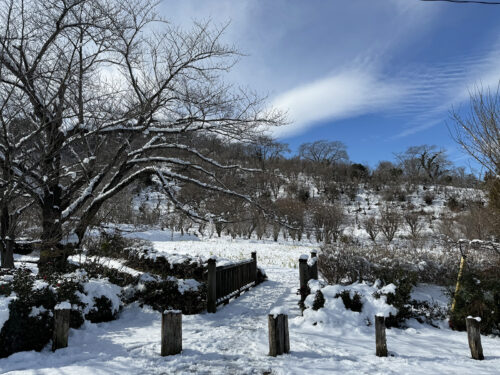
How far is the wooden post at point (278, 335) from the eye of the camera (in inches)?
167

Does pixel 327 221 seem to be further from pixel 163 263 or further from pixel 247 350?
pixel 247 350

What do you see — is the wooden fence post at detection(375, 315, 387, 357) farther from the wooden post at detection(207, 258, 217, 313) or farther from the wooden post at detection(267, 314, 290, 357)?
the wooden post at detection(207, 258, 217, 313)

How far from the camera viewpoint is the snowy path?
3.88 meters

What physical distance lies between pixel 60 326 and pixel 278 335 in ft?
10.2

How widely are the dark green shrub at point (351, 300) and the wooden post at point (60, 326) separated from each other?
4.74 m

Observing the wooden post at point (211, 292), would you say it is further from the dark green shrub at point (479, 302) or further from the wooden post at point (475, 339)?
the dark green shrub at point (479, 302)

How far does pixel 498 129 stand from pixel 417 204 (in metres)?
33.7

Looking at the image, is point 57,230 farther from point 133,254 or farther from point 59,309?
point 133,254

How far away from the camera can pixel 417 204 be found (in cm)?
3712

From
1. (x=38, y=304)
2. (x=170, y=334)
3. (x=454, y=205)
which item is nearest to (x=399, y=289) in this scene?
(x=170, y=334)

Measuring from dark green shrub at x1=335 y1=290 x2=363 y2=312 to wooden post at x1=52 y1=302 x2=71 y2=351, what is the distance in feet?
15.5

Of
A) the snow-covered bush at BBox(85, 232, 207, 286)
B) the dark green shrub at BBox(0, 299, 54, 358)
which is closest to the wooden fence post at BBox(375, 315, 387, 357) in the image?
the dark green shrub at BBox(0, 299, 54, 358)

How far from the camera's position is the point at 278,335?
4281 mm

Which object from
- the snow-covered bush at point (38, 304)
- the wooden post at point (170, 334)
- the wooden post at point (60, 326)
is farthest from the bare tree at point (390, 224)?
the wooden post at point (60, 326)
